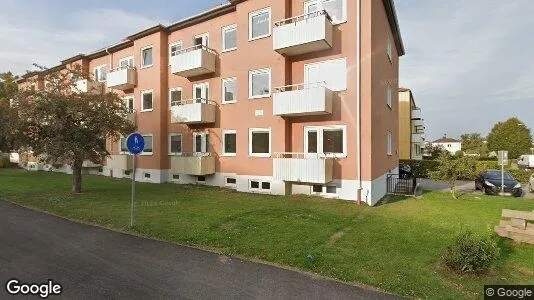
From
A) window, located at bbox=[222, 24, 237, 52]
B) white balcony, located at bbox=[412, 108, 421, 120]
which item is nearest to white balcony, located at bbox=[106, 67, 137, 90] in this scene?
window, located at bbox=[222, 24, 237, 52]

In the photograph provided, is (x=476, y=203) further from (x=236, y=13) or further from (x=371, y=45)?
(x=236, y=13)

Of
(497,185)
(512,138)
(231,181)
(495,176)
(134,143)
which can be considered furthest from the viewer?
(512,138)

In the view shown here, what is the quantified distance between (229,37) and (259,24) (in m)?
2.60

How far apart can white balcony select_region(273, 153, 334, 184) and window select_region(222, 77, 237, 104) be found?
5.41m

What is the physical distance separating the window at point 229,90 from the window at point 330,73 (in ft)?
15.8

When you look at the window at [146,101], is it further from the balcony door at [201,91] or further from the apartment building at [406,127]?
the apartment building at [406,127]

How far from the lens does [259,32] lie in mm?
18062

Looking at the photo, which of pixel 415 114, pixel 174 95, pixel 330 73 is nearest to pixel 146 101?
pixel 174 95

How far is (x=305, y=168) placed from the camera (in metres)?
15.0

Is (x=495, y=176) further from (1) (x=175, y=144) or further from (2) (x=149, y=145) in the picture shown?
(2) (x=149, y=145)

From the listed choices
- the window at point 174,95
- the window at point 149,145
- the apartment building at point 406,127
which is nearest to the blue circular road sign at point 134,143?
the window at point 174,95

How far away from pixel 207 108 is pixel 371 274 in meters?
15.4

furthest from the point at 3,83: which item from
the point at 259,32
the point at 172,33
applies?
the point at 259,32

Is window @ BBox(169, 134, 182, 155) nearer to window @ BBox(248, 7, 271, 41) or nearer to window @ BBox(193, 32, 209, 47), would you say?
window @ BBox(193, 32, 209, 47)
